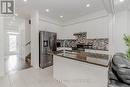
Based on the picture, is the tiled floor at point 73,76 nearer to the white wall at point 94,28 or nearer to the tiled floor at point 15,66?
the tiled floor at point 15,66

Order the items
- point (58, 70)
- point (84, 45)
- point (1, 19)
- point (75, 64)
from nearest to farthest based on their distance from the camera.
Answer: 1. point (75, 64)
2. point (58, 70)
3. point (1, 19)
4. point (84, 45)

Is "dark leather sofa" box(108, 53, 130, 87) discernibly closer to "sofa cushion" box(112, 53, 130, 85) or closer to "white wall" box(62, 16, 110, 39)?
"sofa cushion" box(112, 53, 130, 85)

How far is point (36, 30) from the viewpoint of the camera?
5.05 metres

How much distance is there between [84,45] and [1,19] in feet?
13.3

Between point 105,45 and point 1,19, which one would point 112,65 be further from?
point 1,19

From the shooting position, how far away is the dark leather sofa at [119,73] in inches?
73.1

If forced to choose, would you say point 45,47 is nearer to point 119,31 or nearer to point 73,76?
point 73,76

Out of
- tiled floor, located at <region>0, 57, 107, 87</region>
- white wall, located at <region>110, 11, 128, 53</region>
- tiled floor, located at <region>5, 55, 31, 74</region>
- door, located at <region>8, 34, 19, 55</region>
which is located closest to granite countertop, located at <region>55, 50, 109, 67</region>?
tiled floor, located at <region>0, 57, 107, 87</region>

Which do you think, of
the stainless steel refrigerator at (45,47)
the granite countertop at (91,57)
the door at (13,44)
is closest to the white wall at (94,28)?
the stainless steel refrigerator at (45,47)

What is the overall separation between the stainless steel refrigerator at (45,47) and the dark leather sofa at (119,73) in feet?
10.7

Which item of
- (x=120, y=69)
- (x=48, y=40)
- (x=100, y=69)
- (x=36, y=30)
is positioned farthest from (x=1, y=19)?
(x=120, y=69)

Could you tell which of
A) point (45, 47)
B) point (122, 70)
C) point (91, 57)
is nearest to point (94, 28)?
point (45, 47)

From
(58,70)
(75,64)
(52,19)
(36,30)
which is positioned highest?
(52,19)

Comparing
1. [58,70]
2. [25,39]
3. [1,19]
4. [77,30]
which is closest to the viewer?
[58,70]
